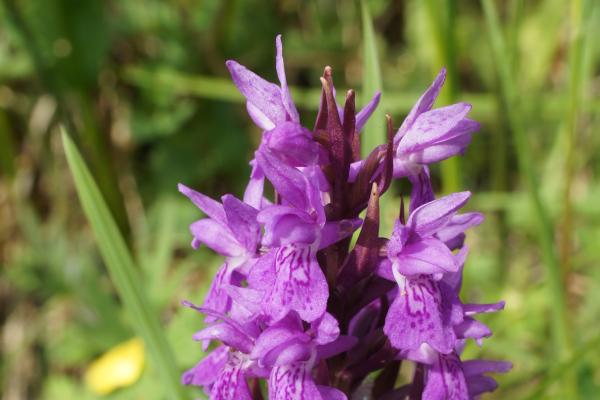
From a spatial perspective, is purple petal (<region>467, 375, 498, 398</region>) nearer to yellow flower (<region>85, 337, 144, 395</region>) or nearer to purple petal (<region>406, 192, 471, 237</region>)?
Result: purple petal (<region>406, 192, 471, 237</region>)

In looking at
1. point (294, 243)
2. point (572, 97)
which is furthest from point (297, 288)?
point (572, 97)

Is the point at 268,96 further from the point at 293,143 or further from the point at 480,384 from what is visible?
the point at 480,384

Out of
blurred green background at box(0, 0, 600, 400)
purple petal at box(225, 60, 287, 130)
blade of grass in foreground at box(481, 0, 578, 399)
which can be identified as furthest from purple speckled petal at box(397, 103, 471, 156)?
blurred green background at box(0, 0, 600, 400)

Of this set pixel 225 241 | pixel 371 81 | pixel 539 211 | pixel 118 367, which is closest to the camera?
pixel 225 241

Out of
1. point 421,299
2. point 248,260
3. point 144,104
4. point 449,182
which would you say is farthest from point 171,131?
point 421,299

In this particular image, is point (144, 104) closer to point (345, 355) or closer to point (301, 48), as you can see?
point (301, 48)

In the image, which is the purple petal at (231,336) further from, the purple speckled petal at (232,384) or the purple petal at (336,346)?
the purple petal at (336,346)

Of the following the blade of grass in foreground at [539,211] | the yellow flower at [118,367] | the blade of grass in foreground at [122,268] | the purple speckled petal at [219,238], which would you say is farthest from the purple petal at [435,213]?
the yellow flower at [118,367]
